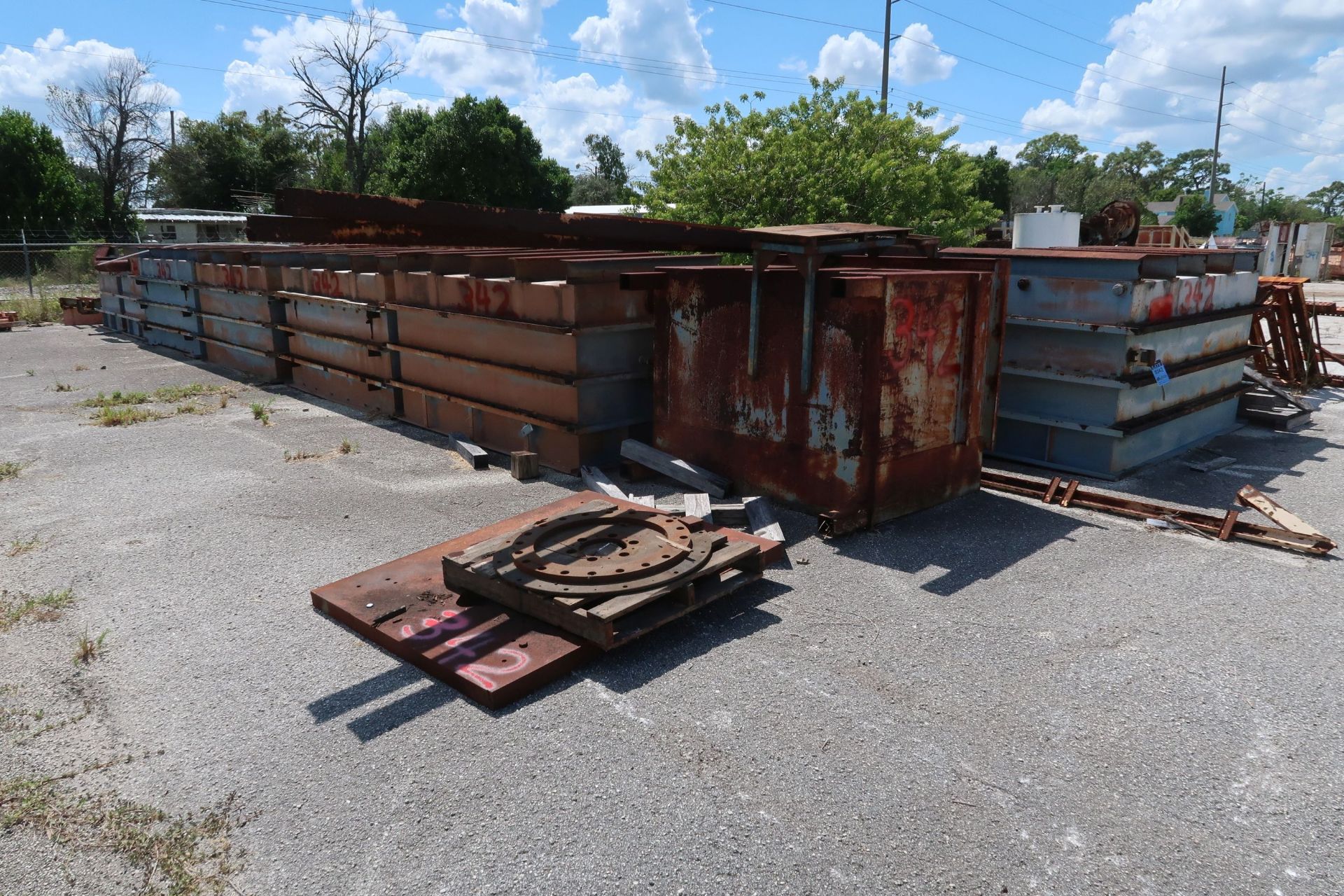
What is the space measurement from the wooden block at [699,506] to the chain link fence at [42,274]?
771 inches

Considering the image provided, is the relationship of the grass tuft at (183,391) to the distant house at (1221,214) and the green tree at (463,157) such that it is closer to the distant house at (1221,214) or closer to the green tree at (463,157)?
the green tree at (463,157)

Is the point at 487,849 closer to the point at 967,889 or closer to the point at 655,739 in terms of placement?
the point at 655,739

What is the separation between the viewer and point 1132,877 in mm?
2734

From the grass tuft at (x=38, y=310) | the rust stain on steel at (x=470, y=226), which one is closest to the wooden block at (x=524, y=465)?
the rust stain on steel at (x=470, y=226)

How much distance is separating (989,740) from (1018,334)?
4.88m

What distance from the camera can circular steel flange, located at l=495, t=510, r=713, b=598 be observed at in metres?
4.20

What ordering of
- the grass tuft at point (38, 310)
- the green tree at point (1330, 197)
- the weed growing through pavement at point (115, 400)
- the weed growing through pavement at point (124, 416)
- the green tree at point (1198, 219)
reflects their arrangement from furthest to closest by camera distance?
1. the green tree at point (1330, 197)
2. the green tree at point (1198, 219)
3. the grass tuft at point (38, 310)
4. the weed growing through pavement at point (115, 400)
5. the weed growing through pavement at point (124, 416)

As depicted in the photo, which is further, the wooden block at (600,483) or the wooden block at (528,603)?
the wooden block at (600,483)

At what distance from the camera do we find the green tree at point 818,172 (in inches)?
529

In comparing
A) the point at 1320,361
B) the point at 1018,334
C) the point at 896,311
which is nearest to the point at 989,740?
the point at 896,311

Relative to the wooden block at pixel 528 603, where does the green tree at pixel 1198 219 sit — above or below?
above

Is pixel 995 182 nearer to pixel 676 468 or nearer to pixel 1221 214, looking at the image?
pixel 1221 214

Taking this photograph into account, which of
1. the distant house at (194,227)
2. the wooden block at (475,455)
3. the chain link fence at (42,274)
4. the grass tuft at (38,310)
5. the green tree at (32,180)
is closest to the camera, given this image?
the wooden block at (475,455)

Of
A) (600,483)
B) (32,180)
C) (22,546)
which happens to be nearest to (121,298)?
(22,546)
